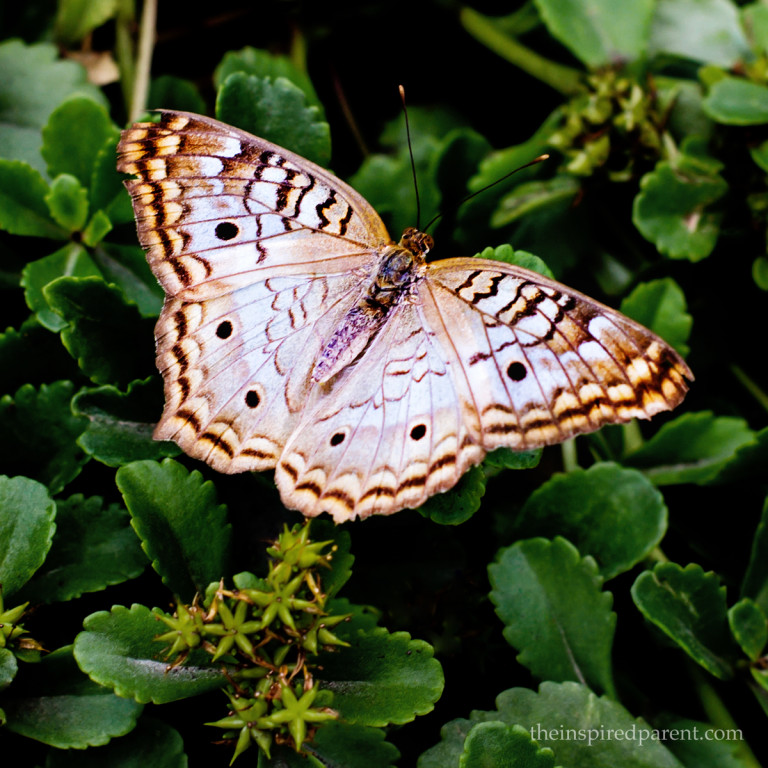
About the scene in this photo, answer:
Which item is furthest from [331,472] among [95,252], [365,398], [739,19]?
[739,19]

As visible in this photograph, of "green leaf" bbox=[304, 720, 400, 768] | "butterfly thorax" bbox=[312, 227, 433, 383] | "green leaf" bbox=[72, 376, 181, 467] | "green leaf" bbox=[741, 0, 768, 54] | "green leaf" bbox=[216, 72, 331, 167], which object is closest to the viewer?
"green leaf" bbox=[304, 720, 400, 768]

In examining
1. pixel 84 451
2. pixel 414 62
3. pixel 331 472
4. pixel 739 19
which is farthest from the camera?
pixel 414 62

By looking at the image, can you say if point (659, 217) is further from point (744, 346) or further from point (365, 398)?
point (365, 398)

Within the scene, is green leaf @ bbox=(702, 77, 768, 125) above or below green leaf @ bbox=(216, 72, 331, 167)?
above

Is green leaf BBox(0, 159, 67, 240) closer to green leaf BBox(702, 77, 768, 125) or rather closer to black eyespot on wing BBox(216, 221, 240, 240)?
black eyespot on wing BBox(216, 221, 240, 240)

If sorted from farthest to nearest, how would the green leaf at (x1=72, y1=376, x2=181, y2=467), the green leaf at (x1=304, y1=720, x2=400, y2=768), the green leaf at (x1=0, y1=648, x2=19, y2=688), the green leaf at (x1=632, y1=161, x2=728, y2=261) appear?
the green leaf at (x1=632, y1=161, x2=728, y2=261) < the green leaf at (x1=72, y1=376, x2=181, y2=467) < the green leaf at (x1=304, y1=720, x2=400, y2=768) < the green leaf at (x1=0, y1=648, x2=19, y2=688)

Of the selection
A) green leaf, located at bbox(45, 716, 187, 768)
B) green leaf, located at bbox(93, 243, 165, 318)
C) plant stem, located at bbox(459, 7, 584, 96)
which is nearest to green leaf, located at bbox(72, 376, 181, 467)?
green leaf, located at bbox(93, 243, 165, 318)
